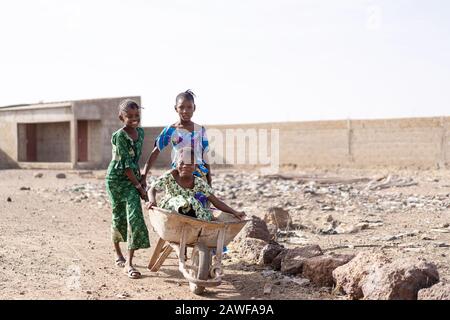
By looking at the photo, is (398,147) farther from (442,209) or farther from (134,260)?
(134,260)

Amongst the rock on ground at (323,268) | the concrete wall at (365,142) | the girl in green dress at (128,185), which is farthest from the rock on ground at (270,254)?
the concrete wall at (365,142)

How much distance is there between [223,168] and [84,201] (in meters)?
14.3

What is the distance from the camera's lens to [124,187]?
507 cm

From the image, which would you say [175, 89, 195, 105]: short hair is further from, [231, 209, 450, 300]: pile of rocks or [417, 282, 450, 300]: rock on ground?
[417, 282, 450, 300]: rock on ground

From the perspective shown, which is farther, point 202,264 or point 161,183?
point 161,183

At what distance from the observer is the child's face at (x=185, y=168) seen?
14.6 feet

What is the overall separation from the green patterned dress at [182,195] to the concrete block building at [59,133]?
17573 millimetres

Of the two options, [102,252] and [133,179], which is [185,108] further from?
[102,252]

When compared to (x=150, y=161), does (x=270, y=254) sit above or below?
below

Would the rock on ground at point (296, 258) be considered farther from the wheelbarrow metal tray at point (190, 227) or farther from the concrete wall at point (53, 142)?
the concrete wall at point (53, 142)

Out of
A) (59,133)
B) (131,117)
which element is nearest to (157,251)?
(131,117)

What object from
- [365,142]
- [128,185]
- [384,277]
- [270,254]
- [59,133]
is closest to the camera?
[384,277]

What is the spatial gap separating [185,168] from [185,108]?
0.61 meters
